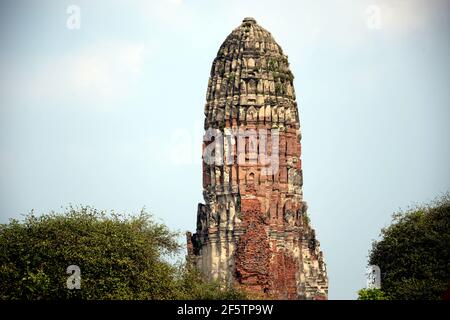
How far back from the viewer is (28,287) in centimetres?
8456

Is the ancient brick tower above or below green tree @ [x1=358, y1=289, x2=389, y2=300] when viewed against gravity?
above

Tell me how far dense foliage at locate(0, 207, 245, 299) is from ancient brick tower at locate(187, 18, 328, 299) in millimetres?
6239

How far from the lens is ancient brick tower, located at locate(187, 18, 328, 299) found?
319 ft

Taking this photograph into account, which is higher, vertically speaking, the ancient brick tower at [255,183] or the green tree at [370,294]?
the ancient brick tower at [255,183]

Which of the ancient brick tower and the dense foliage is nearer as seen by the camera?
the dense foliage

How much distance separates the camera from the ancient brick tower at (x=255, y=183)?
97.2m

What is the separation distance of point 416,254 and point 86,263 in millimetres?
19912

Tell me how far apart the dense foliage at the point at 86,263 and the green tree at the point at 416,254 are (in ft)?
31.6

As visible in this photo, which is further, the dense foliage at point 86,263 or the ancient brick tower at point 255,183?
the ancient brick tower at point 255,183

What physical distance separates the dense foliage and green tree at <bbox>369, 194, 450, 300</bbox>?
31.6 ft

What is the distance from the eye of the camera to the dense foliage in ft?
279

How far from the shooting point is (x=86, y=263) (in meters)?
85.8
